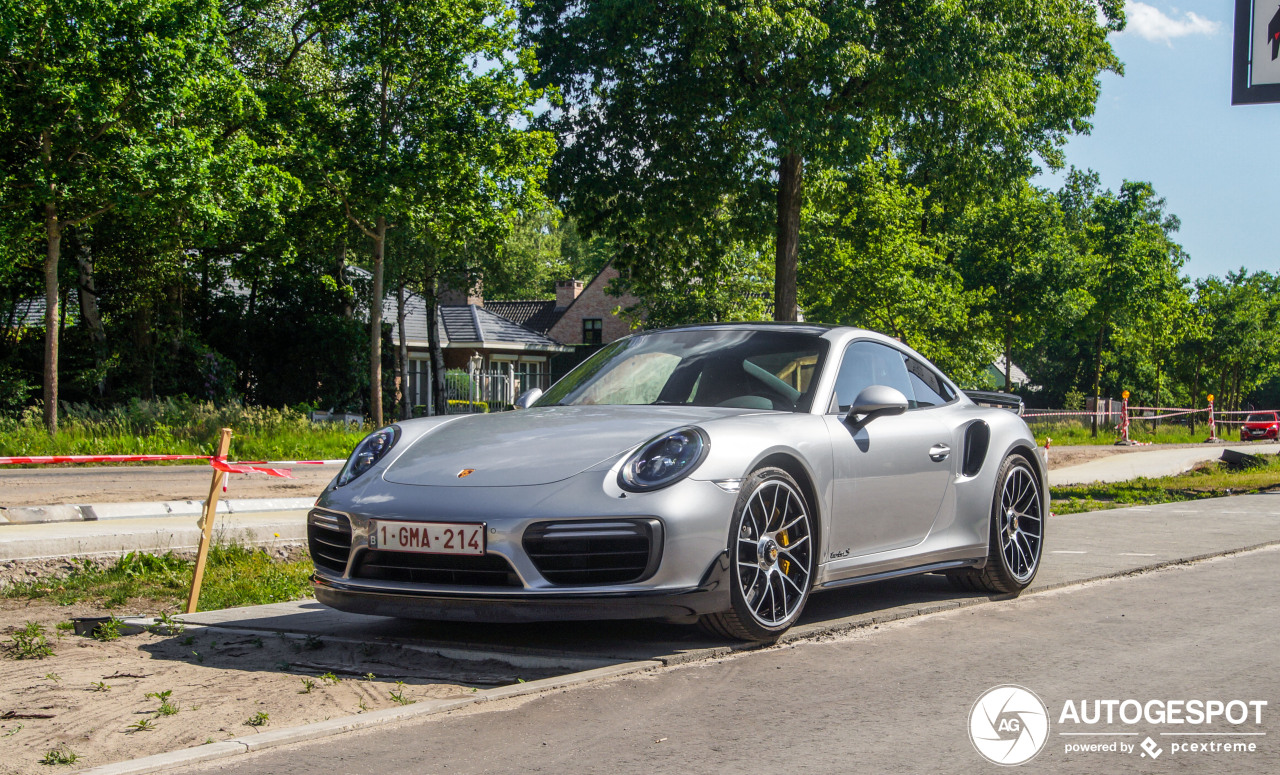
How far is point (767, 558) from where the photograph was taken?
188 inches

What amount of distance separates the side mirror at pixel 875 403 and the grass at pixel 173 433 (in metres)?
15.5

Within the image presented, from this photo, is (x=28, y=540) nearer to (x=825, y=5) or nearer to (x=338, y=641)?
(x=338, y=641)

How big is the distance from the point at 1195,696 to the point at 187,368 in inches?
1000

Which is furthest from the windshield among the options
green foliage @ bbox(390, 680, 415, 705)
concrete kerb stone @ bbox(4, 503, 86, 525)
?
concrete kerb stone @ bbox(4, 503, 86, 525)

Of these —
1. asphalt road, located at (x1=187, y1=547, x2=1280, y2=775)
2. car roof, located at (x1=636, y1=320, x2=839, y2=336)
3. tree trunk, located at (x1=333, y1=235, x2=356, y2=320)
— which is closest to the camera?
asphalt road, located at (x1=187, y1=547, x2=1280, y2=775)

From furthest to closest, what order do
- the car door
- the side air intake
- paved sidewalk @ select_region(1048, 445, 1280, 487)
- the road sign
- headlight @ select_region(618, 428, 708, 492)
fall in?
paved sidewalk @ select_region(1048, 445, 1280, 487), the road sign, the side air intake, the car door, headlight @ select_region(618, 428, 708, 492)

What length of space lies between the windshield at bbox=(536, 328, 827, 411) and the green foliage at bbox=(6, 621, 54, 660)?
256cm

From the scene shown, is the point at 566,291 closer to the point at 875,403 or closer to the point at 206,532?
the point at 206,532

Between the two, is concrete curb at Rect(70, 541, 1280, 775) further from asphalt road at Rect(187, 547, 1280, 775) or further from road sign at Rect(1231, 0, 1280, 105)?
road sign at Rect(1231, 0, 1280, 105)

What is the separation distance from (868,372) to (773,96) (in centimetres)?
1527

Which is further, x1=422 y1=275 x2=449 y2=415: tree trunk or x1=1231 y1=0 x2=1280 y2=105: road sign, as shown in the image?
x1=422 y1=275 x2=449 y2=415: tree trunk

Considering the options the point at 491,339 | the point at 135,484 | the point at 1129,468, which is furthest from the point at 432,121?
the point at 491,339

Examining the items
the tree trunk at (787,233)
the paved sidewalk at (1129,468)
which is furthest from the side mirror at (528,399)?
the tree trunk at (787,233)

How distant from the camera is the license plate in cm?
432
